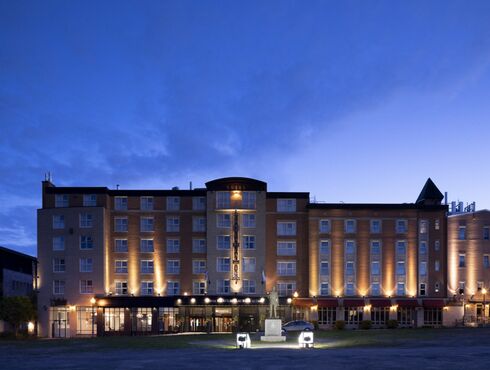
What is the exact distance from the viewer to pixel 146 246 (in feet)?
280

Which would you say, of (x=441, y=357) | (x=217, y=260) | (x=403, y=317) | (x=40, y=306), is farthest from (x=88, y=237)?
(x=441, y=357)

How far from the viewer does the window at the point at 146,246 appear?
85.1 m

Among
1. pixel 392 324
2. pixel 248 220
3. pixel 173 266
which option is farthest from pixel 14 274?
pixel 392 324

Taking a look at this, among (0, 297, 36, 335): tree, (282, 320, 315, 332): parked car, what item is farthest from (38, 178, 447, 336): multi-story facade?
(282, 320, 315, 332): parked car

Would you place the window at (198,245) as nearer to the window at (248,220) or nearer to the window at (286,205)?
the window at (248,220)

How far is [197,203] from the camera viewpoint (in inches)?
3391

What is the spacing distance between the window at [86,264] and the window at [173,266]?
9877mm

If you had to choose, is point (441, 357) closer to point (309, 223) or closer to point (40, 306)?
point (309, 223)

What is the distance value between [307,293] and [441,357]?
50796 mm

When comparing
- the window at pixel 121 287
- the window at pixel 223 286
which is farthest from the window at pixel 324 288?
the window at pixel 121 287

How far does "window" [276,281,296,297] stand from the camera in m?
84.6

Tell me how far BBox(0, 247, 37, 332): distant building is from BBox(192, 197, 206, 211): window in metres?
21.9

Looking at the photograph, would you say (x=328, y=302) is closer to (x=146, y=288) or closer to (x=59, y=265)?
(x=146, y=288)

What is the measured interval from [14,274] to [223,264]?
1291 inches
